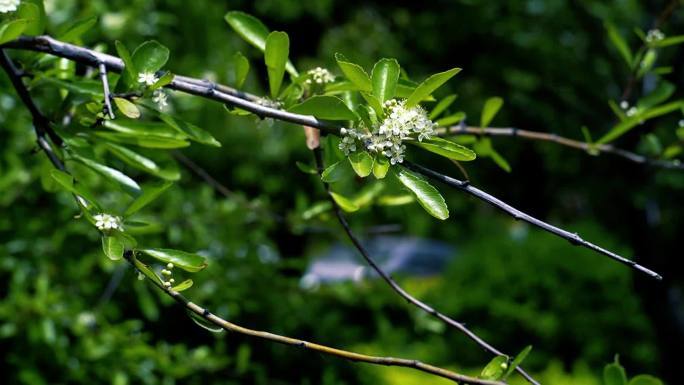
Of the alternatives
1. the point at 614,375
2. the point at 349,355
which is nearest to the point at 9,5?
the point at 349,355

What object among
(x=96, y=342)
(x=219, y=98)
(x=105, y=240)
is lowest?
(x=105, y=240)

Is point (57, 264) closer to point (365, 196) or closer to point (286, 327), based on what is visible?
point (286, 327)

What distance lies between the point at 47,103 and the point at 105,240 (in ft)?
5.10

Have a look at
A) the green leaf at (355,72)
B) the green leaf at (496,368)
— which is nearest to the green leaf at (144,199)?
the green leaf at (355,72)

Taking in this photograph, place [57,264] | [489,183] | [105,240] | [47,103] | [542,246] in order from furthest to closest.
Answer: [489,183] < [542,246] < [57,264] < [47,103] < [105,240]

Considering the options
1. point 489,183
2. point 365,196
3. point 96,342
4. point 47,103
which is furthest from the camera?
point 489,183

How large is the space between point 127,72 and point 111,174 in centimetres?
25

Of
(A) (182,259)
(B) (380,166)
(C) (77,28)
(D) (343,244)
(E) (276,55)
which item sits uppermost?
(D) (343,244)

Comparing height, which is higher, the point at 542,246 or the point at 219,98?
the point at 542,246

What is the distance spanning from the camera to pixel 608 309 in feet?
18.2

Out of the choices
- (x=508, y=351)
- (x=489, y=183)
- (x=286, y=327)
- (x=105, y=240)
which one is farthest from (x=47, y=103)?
(x=489, y=183)

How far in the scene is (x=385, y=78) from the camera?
1.10 meters

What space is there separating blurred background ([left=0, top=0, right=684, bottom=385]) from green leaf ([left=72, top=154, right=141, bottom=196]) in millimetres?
234

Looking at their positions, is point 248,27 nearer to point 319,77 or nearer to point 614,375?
point 319,77
